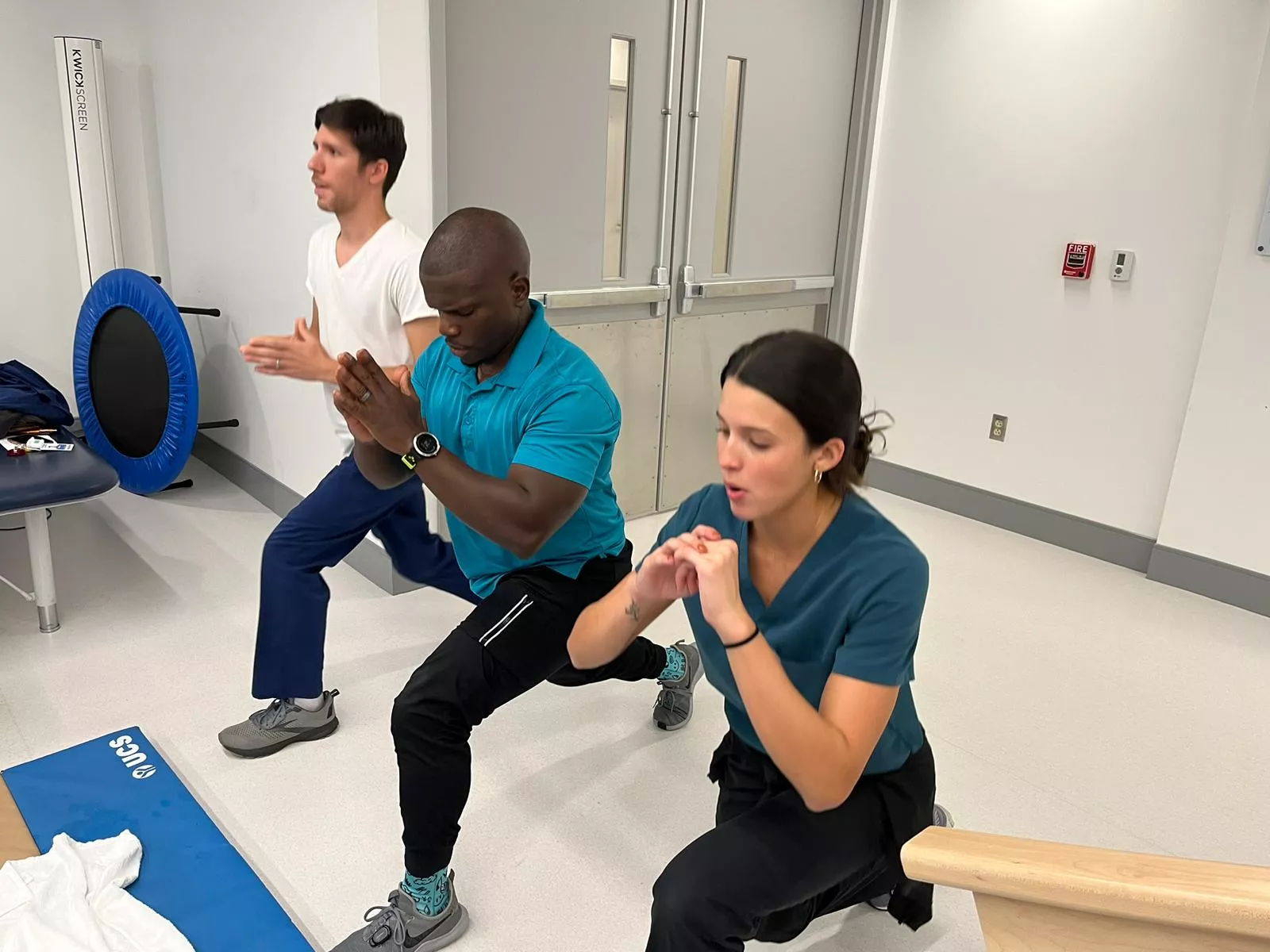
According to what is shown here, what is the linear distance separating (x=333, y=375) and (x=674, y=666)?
3.65 ft

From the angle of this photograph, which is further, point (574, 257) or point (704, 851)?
point (574, 257)

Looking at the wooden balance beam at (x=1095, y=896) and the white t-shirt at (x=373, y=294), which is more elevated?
the white t-shirt at (x=373, y=294)

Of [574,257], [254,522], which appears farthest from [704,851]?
[254,522]

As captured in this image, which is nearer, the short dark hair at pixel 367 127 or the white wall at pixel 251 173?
the short dark hair at pixel 367 127

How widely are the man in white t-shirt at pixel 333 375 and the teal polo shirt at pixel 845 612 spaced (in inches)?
42.9

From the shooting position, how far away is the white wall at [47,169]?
13.3 feet

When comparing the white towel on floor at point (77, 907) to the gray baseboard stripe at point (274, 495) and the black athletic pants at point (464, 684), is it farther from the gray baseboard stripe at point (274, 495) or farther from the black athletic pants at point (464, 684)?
the gray baseboard stripe at point (274, 495)

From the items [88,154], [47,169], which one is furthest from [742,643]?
[47,169]

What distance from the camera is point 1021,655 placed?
3195 millimetres

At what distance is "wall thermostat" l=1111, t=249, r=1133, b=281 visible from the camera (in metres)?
3.81

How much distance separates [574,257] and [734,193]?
2.80 feet

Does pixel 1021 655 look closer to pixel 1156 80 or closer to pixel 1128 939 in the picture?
pixel 1156 80

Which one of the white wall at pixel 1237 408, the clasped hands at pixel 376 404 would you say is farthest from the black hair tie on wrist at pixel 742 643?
the white wall at pixel 1237 408

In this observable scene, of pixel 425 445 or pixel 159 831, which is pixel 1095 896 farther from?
pixel 159 831
